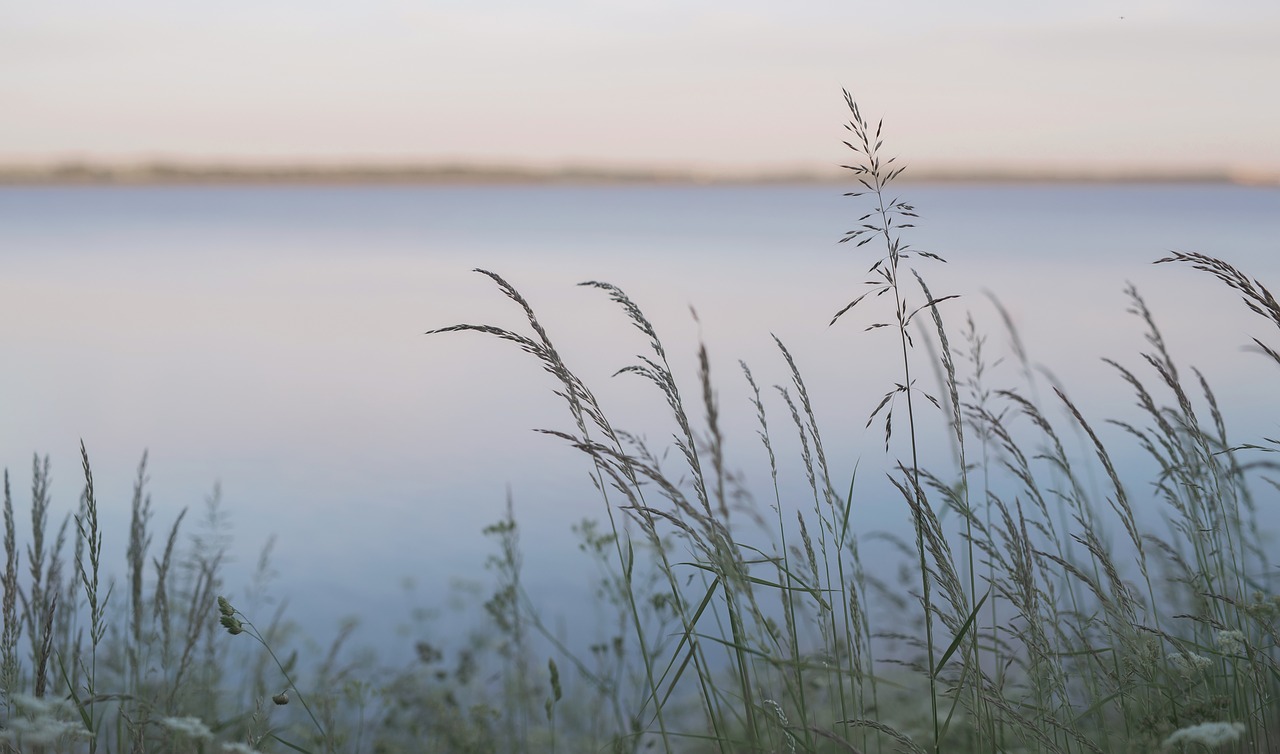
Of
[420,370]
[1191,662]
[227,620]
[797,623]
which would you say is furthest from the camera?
[420,370]

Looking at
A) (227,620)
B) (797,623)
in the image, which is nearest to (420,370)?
(797,623)

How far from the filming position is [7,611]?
1.80 m

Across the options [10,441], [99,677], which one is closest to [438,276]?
[10,441]

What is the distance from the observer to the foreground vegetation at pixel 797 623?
1.82 metres

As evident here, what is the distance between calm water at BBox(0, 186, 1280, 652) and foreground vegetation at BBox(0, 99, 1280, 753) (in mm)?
587

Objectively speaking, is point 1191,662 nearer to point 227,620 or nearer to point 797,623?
point 227,620

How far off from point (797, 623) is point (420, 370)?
10537mm

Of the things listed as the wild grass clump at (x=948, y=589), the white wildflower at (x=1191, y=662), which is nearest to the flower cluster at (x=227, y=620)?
the wild grass clump at (x=948, y=589)

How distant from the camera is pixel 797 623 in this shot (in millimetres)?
4879

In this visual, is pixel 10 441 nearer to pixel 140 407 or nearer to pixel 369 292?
pixel 140 407

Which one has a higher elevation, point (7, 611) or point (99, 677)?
point (7, 611)

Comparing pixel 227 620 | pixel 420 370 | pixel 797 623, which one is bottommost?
pixel 797 623

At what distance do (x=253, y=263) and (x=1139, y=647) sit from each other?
33.1 meters

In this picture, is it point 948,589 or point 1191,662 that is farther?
point 1191,662
